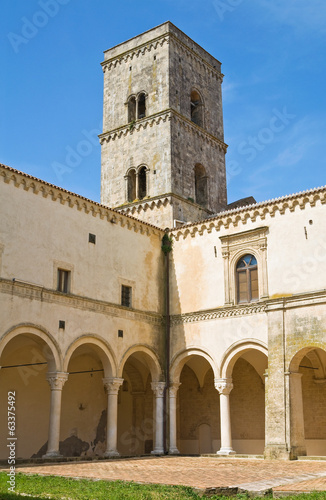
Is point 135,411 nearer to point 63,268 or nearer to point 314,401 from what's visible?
point 314,401

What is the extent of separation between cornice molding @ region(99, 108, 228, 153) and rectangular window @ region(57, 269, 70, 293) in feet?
40.3

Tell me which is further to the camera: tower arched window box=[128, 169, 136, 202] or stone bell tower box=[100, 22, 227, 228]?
tower arched window box=[128, 169, 136, 202]

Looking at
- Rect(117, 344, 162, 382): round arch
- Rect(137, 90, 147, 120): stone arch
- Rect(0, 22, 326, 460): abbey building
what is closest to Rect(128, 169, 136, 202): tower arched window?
Rect(0, 22, 326, 460): abbey building

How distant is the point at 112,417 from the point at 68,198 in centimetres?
826

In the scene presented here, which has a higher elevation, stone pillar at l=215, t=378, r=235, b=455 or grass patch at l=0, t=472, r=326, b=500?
stone pillar at l=215, t=378, r=235, b=455

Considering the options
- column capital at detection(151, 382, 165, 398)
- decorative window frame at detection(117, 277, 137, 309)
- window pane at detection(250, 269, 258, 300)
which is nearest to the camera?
window pane at detection(250, 269, 258, 300)

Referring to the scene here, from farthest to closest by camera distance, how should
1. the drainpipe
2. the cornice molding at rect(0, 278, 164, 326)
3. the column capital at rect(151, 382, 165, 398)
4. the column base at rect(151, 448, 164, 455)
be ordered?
the column capital at rect(151, 382, 165, 398) → the drainpipe → the column base at rect(151, 448, 164, 455) → the cornice molding at rect(0, 278, 164, 326)

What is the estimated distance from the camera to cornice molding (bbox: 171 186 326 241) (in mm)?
21422

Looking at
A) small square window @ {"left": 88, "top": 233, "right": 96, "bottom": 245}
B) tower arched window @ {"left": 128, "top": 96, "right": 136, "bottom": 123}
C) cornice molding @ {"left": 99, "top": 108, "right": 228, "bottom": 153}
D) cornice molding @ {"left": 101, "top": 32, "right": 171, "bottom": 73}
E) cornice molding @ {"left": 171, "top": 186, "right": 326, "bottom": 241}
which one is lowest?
small square window @ {"left": 88, "top": 233, "right": 96, "bottom": 245}

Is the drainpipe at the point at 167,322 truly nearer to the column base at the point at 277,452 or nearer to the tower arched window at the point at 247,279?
the tower arched window at the point at 247,279

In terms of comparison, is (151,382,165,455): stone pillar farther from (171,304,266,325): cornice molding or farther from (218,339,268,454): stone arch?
(218,339,268,454): stone arch

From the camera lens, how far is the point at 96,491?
32.6ft

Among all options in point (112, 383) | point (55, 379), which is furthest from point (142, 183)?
point (55, 379)

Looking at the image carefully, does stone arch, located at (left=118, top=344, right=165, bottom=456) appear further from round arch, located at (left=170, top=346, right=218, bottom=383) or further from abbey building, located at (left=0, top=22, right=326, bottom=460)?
round arch, located at (left=170, top=346, right=218, bottom=383)
